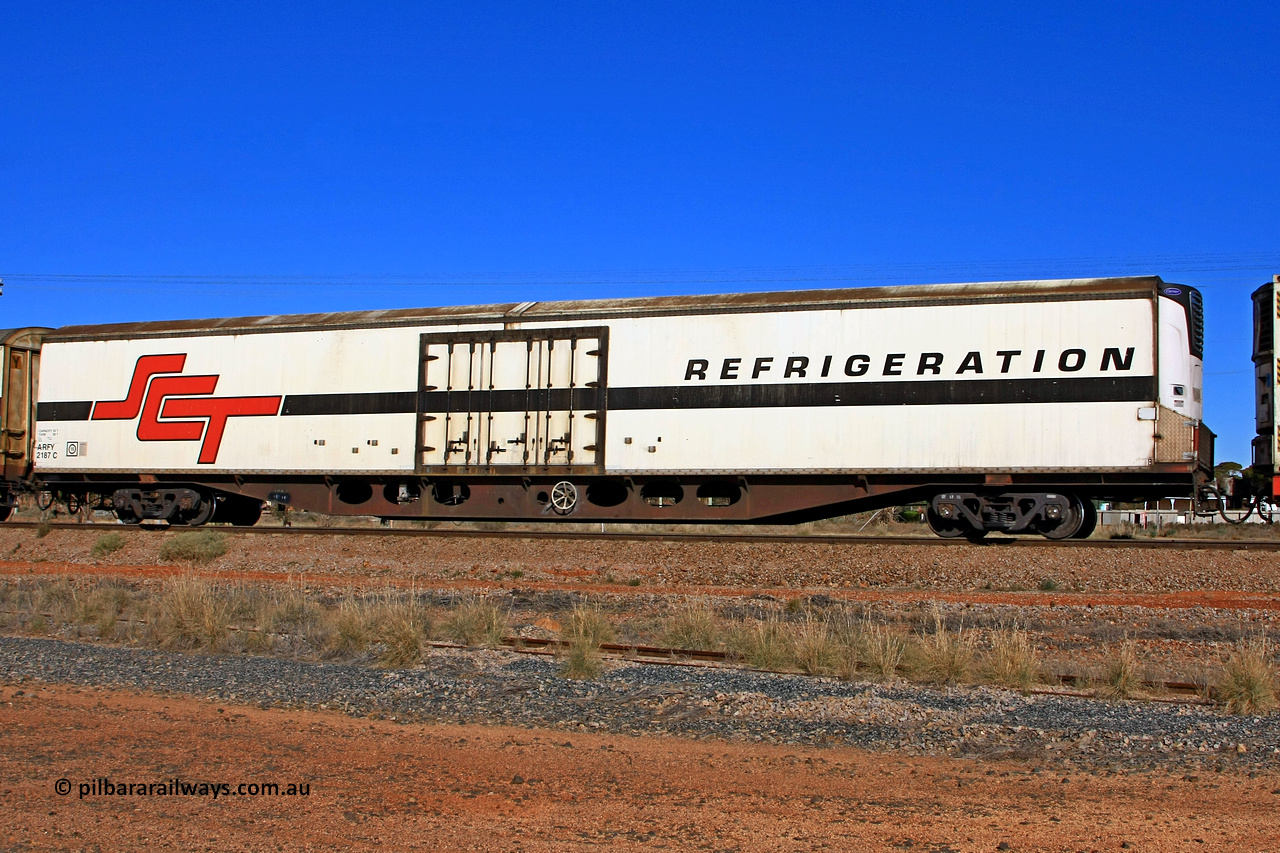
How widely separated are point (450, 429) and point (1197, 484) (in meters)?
11.0

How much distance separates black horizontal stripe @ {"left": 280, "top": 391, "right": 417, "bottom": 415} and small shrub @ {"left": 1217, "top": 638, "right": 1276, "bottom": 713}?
1253cm

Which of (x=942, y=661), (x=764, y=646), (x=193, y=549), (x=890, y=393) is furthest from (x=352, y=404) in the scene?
(x=942, y=661)

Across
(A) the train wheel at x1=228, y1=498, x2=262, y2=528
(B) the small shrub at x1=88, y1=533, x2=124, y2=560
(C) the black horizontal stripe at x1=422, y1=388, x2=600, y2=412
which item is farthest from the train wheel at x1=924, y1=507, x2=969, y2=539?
(B) the small shrub at x1=88, y1=533, x2=124, y2=560

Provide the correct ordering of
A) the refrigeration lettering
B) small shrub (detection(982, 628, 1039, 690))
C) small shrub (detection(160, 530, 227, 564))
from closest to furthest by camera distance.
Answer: small shrub (detection(982, 628, 1039, 690)) < the refrigeration lettering < small shrub (detection(160, 530, 227, 564))

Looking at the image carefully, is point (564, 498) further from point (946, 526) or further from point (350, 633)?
point (350, 633)

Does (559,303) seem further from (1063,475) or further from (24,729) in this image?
(24,729)

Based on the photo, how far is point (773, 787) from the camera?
548cm

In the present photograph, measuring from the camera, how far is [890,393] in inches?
590

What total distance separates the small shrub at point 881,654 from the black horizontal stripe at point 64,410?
15.7 meters

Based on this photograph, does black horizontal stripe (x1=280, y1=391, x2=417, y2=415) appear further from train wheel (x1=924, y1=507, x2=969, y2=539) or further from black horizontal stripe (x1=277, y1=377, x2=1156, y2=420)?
train wheel (x1=924, y1=507, x2=969, y2=539)

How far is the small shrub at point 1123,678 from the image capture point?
7781mm

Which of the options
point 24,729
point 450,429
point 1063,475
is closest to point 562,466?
point 450,429

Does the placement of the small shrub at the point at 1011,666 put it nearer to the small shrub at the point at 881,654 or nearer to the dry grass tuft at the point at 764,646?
the small shrub at the point at 881,654

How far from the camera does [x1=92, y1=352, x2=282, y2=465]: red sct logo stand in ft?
59.5
